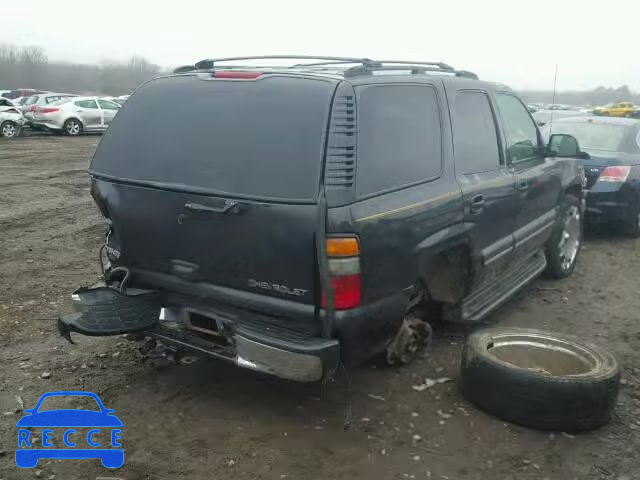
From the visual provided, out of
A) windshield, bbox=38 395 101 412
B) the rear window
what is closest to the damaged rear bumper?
windshield, bbox=38 395 101 412

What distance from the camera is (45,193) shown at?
11.1 metres

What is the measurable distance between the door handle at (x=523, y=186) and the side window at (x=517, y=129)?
18 cm

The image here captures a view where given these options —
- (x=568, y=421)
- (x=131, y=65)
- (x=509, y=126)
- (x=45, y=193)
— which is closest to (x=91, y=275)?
(x=509, y=126)

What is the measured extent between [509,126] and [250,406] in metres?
2.99

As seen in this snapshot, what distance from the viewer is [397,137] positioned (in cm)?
359

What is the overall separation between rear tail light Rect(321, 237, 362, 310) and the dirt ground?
0.82 meters

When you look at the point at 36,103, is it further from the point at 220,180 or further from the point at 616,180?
the point at 220,180

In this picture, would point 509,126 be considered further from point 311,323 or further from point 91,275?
point 91,275

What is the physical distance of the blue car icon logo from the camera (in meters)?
3.22

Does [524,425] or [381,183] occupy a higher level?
[381,183]

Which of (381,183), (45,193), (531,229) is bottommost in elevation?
(45,193)

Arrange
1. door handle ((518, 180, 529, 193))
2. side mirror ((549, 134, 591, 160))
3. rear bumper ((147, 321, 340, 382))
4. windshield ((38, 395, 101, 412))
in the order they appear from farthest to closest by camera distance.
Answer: side mirror ((549, 134, 591, 160)), door handle ((518, 180, 529, 193)), windshield ((38, 395, 101, 412)), rear bumper ((147, 321, 340, 382))

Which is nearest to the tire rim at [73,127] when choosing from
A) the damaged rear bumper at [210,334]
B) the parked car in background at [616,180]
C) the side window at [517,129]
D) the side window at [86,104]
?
the side window at [86,104]

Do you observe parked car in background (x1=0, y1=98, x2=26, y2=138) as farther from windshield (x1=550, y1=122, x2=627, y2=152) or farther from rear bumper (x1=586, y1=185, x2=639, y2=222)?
rear bumper (x1=586, y1=185, x2=639, y2=222)
